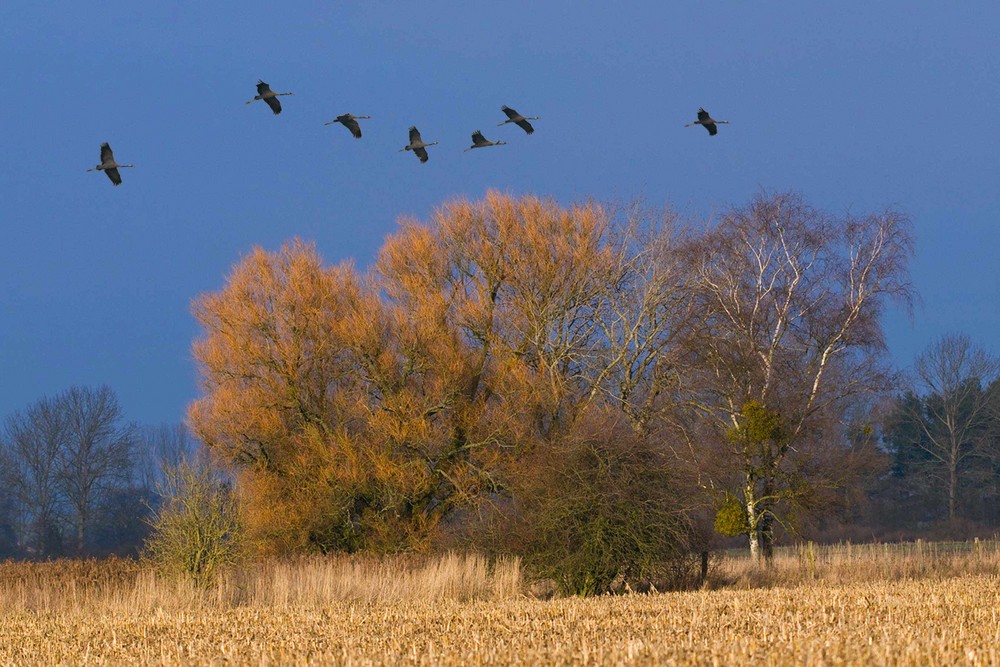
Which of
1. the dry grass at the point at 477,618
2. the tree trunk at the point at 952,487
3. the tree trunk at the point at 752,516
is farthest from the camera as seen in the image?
the tree trunk at the point at 952,487

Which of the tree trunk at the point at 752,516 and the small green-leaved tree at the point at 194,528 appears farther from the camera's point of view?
the tree trunk at the point at 752,516

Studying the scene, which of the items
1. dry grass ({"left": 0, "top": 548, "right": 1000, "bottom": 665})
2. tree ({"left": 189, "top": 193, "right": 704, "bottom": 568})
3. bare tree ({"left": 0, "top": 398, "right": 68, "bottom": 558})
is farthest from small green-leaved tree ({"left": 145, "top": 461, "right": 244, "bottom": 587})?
bare tree ({"left": 0, "top": 398, "right": 68, "bottom": 558})

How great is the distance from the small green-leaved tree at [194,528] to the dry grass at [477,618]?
52 cm

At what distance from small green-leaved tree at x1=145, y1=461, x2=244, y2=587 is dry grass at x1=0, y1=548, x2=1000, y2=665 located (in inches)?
20.3

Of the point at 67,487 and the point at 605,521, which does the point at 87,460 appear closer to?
the point at 67,487

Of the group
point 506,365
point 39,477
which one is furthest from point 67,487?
point 506,365

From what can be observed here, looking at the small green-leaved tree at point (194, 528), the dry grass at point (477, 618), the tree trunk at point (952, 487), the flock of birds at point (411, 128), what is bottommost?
the dry grass at point (477, 618)

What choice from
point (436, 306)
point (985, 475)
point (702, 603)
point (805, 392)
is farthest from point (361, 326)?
point (985, 475)

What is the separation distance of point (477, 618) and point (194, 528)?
866 centimetres

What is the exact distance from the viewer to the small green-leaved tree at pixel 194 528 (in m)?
21.7

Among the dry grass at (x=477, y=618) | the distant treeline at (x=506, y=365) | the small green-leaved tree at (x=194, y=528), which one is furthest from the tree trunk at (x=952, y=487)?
the small green-leaved tree at (x=194, y=528)

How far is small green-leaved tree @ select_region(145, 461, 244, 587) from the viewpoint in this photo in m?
21.7

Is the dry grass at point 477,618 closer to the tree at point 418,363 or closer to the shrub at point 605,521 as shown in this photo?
the shrub at point 605,521

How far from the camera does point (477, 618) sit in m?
15.1
